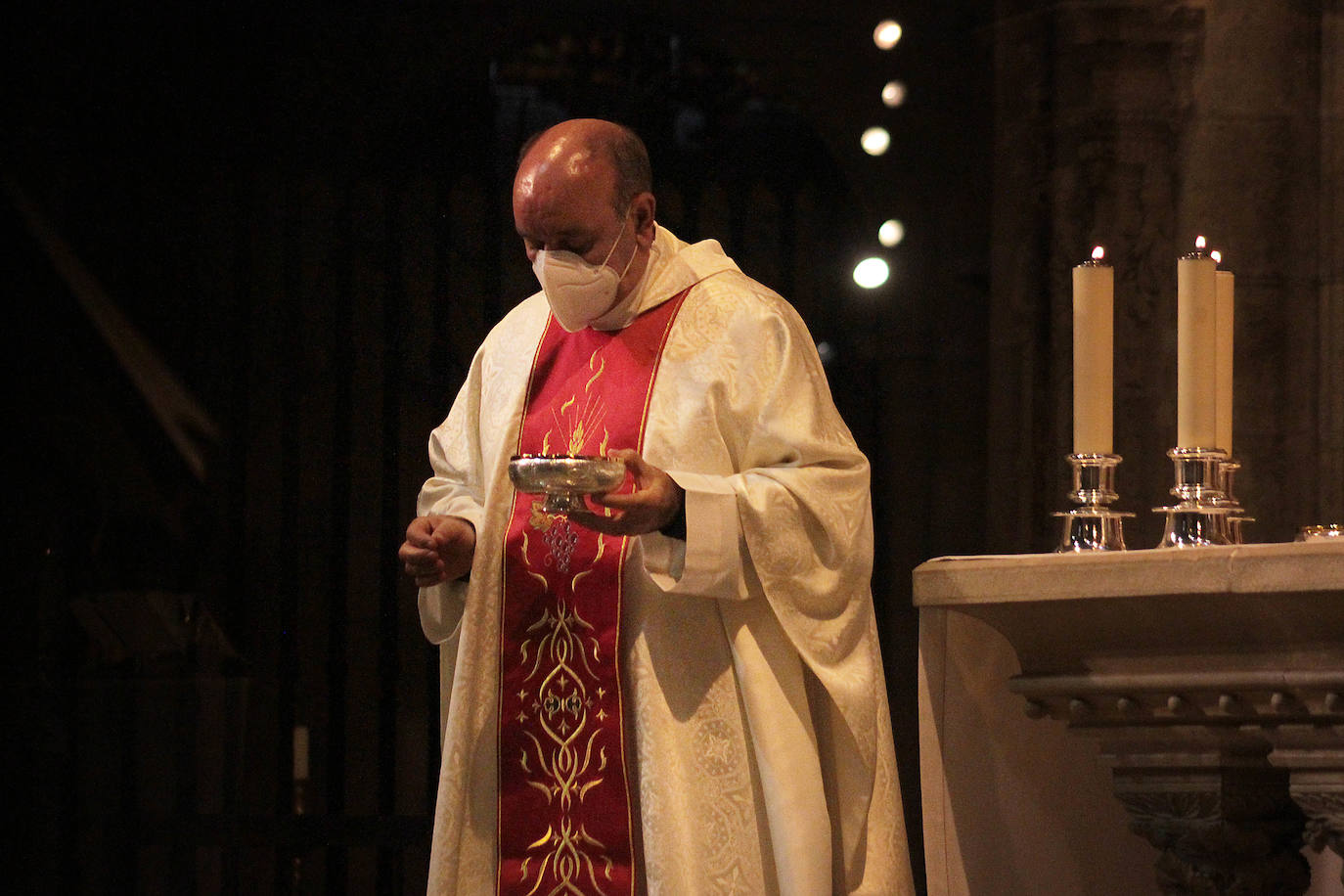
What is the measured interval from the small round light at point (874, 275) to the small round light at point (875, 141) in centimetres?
32

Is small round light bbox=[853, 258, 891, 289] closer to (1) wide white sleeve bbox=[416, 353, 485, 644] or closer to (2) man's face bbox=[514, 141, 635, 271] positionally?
(1) wide white sleeve bbox=[416, 353, 485, 644]

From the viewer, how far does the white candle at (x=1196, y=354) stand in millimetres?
2746

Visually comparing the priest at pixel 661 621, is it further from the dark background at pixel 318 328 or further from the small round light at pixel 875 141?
the small round light at pixel 875 141

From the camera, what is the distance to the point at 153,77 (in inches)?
205

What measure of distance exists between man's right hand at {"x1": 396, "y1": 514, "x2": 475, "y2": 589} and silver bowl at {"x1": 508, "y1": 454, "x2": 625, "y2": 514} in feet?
1.38

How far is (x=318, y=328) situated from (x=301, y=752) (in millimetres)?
1159

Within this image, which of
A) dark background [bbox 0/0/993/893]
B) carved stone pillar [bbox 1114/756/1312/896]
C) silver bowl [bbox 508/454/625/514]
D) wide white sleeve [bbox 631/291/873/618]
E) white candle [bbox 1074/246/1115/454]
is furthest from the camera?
dark background [bbox 0/0/993/893]

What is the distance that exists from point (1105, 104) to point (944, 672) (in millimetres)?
2501

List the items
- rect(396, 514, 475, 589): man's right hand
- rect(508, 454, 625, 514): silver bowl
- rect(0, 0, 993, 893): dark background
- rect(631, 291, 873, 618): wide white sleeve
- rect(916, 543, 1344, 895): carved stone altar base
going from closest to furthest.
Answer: rect(916, 543, 1344, 895): carved stone altar base
rect(508, 454, 625, 514): silver bowl
rect(631, 291, 873, 618): wide white sleeve
rect(396, 514, 475, 589): man's right hand
rect(0, 0, 993, 893): dark background

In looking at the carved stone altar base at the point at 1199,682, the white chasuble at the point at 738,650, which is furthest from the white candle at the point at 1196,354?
the white chasuble at the point at 738,650

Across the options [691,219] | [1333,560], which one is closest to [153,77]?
[691,219]

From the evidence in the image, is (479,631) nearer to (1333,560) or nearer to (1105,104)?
(1333,560)

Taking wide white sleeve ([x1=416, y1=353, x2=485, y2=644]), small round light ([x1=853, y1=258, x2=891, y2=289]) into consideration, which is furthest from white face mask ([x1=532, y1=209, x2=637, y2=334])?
small round light ([x1=853, y1=258, x2=891, y2=289])

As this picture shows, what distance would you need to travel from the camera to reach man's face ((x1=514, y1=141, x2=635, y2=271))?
3.13 meters
